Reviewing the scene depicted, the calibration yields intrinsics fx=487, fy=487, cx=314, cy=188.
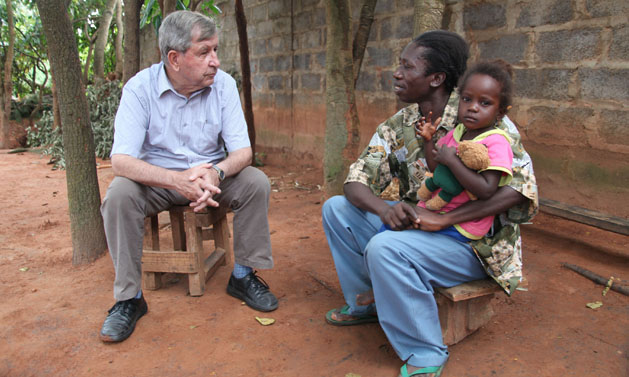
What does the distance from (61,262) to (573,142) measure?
3940 millimetres

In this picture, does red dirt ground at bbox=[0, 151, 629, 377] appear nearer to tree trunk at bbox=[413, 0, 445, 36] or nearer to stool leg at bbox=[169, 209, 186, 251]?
stool leg at bbox=[169, 209, 186, 251]

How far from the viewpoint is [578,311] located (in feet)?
8.72

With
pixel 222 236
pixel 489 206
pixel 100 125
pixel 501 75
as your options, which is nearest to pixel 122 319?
pixel 222 236

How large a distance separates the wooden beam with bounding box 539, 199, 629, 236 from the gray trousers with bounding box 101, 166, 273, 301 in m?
2.16

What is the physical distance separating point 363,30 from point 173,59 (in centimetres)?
201

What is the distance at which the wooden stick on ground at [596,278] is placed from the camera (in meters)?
2.83

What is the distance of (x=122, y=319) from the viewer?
2496 millimetres

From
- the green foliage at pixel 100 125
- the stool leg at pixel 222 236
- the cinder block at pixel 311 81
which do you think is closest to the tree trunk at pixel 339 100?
the stool leg at pixel 222 236

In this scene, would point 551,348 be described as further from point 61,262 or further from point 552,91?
point 61,262

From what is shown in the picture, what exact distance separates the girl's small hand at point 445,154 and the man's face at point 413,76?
405 millimetres

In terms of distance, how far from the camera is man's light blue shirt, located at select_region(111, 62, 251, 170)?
8.93 ft

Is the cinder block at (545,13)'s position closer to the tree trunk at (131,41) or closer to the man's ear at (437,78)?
the man's ear at (437,78)

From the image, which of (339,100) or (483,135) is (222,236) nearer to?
(339,100)

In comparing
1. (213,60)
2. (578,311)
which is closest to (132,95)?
(213,60)
